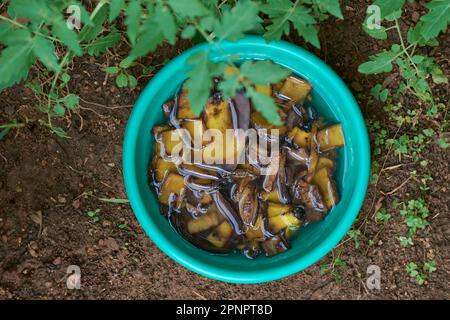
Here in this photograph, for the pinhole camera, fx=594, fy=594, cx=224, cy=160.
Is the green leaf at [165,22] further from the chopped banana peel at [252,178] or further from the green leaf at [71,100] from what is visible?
the green leaf at [71,100]

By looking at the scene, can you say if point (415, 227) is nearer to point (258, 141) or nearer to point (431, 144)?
point (431, 144)

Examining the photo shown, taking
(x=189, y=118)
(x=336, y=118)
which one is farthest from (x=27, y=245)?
(x=336, y=118)

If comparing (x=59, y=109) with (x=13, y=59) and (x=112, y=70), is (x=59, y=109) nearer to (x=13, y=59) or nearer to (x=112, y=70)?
(x=112, y=70)

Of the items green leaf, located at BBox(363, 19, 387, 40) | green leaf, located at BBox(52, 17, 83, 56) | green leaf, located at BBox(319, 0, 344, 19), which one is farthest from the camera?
green leaf, located at BBox(363, 19, 387, 40)

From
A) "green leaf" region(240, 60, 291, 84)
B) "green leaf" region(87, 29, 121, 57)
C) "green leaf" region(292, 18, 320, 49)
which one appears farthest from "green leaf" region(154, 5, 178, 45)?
"green leaf" region(87, 29, 121, 57)

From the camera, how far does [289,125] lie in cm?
169

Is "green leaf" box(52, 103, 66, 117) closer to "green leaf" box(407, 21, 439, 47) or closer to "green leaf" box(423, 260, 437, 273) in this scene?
"green leaf" box(407, 21, 439, 47)

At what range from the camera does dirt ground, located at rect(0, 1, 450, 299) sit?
1840 millimetres

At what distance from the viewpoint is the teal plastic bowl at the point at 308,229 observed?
160 cm

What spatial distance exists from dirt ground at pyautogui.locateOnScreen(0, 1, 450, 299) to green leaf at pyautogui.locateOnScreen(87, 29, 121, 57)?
0.14 meters

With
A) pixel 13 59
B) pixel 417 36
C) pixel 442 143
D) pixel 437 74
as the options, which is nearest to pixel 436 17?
pixel 417 36

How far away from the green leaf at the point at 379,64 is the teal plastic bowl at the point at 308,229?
105mm

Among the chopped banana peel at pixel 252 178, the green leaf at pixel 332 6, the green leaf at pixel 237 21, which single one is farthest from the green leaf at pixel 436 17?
the green leaf at pixel 237 21
